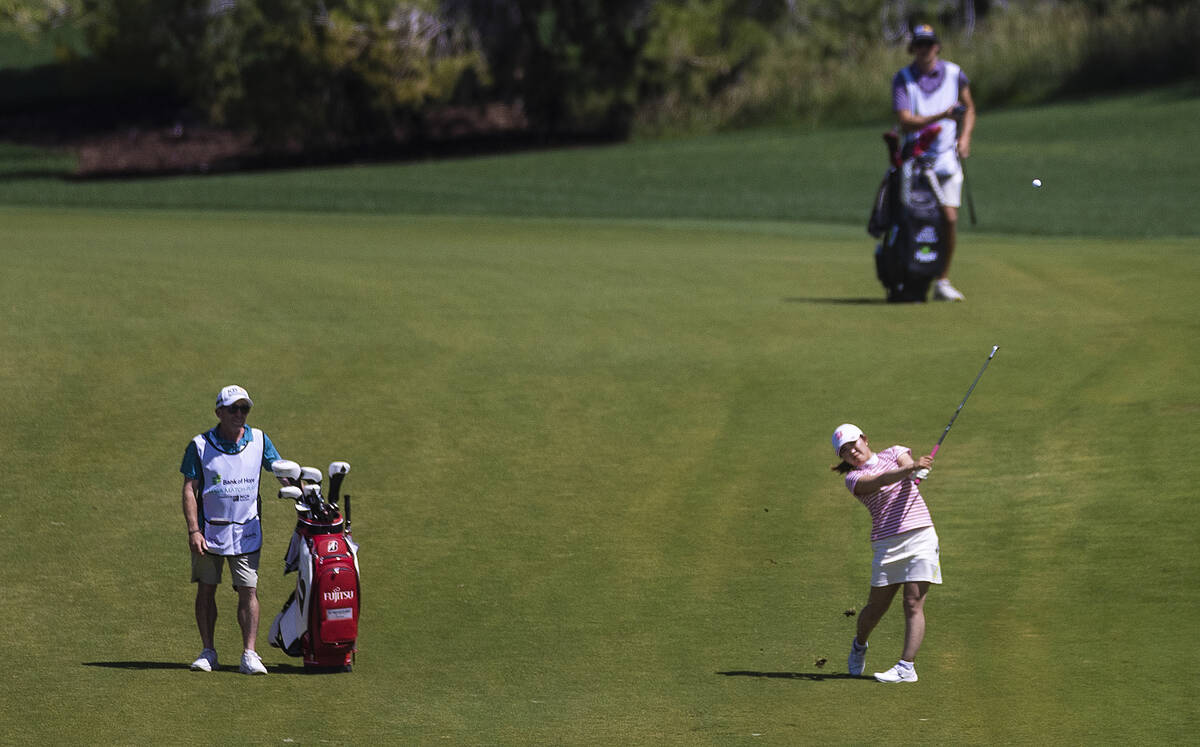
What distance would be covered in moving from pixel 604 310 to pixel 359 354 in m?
2.96

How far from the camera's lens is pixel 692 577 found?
37.6 ft

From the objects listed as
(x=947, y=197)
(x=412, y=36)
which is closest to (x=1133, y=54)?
(x=412, y=36)

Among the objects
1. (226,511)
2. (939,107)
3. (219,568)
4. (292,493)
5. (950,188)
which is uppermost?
(939,107)

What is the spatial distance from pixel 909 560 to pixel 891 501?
0.30 metres

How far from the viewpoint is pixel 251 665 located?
31.9ft

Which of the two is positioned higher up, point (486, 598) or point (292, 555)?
point (292, 555)

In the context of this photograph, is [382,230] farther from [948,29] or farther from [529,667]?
[948,29]

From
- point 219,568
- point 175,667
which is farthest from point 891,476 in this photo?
point 175,667

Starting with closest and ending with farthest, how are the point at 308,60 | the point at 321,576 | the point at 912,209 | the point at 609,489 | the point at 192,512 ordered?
the point at 321,576
the point at 192,512
the point at 609,489
the point at 912,209
the point at 308,60

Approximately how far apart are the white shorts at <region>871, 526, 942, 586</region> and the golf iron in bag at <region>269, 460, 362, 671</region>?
8.54 ft

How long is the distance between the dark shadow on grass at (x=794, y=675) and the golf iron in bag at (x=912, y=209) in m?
9.11

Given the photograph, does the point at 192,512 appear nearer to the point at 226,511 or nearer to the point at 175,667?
the point at 226,511

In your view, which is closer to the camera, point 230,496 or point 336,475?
point 336,475

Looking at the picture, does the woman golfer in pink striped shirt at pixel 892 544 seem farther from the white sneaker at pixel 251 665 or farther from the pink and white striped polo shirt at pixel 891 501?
the white sneaker at pixel 251 665
